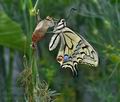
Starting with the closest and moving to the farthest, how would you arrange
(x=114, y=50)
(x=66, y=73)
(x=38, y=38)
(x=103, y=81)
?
(x=38, y=38), (x=114, y=50), (x=103, y=81), (x=66, y=73)

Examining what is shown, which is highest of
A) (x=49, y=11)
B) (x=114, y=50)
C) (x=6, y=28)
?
(x=49, y=11)

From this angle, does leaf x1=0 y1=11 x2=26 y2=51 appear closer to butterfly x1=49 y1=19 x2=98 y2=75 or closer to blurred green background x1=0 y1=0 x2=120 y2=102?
blurred green background x1=0 y1=0 x2=120 y2=102

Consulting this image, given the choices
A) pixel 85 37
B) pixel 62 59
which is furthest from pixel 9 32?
pixel 62 59

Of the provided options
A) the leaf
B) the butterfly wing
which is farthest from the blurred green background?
the butterfly wing

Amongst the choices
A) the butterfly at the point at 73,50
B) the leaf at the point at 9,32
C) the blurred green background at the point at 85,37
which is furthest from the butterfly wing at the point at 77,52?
the leaf at the point at 9,32

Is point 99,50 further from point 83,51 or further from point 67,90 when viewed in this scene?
point 83,51

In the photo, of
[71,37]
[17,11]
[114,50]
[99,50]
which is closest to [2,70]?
[17,11]

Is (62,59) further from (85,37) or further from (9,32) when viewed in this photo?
(85,37)
